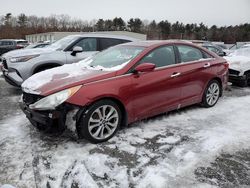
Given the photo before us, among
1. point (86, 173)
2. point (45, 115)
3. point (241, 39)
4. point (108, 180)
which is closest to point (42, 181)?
point (86, 173)

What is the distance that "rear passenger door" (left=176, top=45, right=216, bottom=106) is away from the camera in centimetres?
534

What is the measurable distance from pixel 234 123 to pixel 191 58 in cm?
154

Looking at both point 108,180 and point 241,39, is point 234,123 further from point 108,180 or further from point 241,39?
point 241,39

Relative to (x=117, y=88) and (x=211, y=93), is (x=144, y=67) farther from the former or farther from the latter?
(x=211, y=93)

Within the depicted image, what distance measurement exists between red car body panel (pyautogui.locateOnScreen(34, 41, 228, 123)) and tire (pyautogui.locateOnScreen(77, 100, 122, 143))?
4.8 inches

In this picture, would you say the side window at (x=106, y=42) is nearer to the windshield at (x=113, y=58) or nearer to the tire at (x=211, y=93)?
the windshield at (x=113, y=58)

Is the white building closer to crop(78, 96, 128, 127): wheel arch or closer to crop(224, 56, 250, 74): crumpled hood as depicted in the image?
crop(224, 56, 250, 74): crumpled hood

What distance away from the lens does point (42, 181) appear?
125 inches

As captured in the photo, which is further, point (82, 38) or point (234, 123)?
point (82, 38)

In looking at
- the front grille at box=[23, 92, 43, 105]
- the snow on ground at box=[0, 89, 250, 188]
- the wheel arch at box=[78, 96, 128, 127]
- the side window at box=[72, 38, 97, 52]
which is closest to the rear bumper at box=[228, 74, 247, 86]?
the snow on ground at box=[0, 89, 250, 188]

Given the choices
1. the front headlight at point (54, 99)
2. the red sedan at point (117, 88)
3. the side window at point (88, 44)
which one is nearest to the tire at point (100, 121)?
the red sedan at point (117, 88)

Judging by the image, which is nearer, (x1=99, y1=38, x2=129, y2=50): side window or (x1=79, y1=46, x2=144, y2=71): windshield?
(x1=79, y1=46, x2=144, y2=71): windshield

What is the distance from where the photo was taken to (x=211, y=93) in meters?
6.12

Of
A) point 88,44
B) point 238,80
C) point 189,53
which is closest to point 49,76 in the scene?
point 189,53
